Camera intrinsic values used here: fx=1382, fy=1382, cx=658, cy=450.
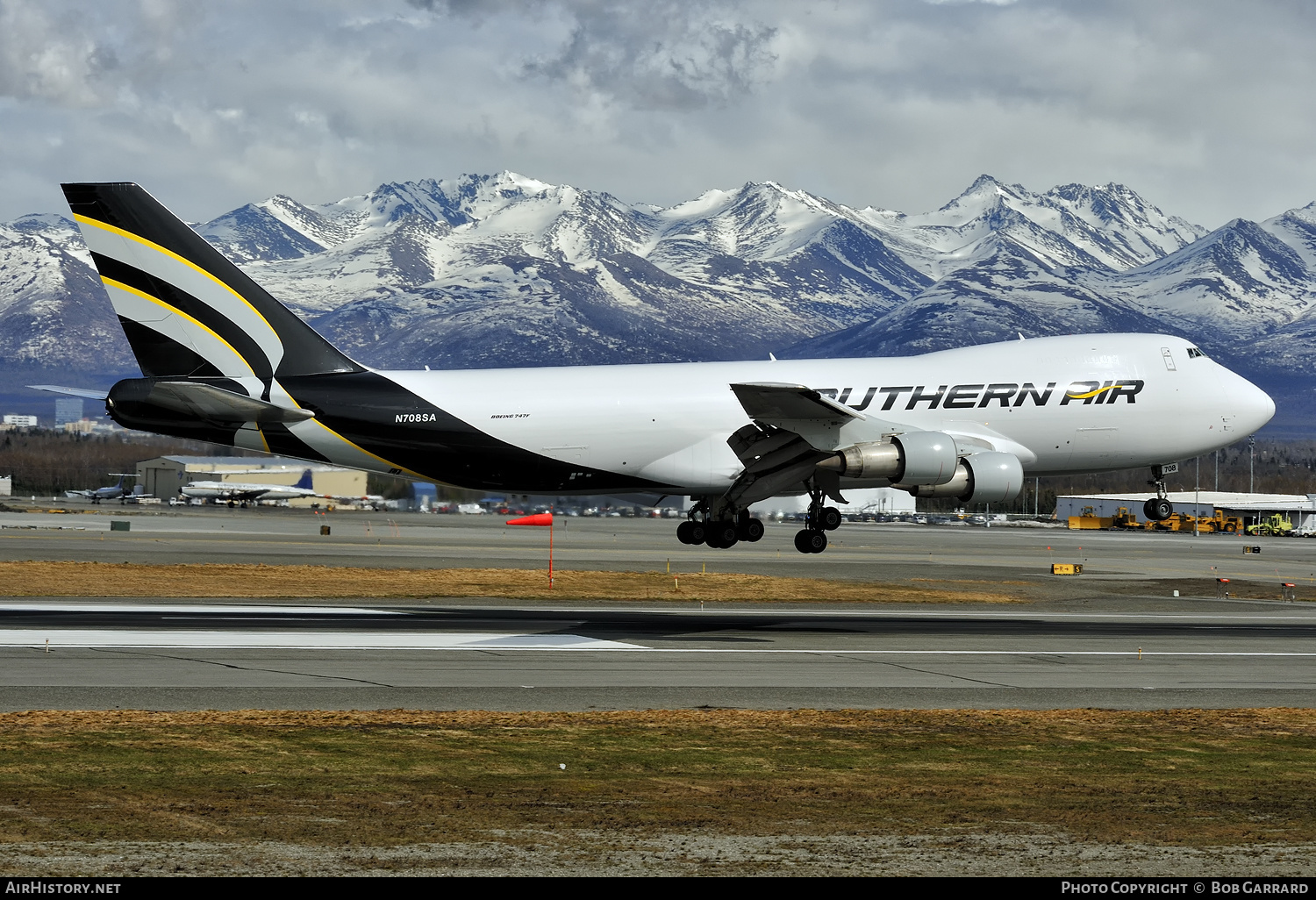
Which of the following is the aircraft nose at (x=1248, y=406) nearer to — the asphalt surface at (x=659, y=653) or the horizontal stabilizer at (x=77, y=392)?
the asphalt surface at (x=659, y=653)

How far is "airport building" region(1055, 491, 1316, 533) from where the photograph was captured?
163 metres

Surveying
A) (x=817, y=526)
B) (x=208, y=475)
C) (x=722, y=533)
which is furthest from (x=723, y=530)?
(x=208, y=475)

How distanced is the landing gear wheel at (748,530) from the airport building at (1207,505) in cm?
12485

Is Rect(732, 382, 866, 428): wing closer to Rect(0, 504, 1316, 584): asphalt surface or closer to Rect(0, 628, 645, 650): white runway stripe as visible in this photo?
Rect(0, 628, 645, 650): white runway stripe

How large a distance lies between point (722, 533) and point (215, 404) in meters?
15.1

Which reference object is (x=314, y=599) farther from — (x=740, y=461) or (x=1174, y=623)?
(x=1174, y=623)

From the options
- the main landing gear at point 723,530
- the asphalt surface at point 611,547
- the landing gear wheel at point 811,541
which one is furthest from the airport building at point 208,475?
the landing gear wheel at point 811,541

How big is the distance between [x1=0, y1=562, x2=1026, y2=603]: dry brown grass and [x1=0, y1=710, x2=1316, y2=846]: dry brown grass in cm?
2758

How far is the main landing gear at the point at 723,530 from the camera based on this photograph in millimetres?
41656

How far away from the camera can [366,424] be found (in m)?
39.6

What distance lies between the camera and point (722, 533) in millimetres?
41656

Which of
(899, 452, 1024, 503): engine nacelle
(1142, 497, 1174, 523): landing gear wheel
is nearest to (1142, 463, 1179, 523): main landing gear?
(1142, 497, 1174, 523): landing gear wheel
